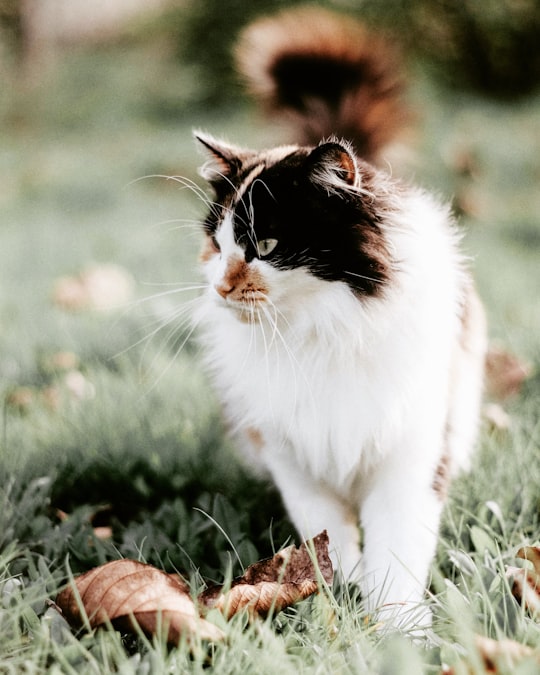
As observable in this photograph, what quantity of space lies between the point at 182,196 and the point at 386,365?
427 centimetres

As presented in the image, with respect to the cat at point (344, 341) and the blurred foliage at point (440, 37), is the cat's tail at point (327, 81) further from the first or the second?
the blurred foliage at point (440, 37)

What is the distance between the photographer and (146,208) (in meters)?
5.17

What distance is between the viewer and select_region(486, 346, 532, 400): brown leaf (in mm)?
2312

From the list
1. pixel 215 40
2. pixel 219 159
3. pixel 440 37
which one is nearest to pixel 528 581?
pixel 219 159

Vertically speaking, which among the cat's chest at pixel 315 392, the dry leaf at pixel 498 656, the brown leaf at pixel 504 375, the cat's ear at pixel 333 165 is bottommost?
the brown leaf at pixel 504 375

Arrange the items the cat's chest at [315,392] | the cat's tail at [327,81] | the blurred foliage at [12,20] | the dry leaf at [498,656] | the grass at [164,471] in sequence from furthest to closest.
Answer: the blurred foliage at [12,20] → the cat's tail at [327,81] → the cat's chest at [315,392] → the grass at [164,471] → the dry leaf at [498,656]

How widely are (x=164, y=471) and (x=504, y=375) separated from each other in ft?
3.86

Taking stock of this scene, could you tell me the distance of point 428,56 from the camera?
25.7ft

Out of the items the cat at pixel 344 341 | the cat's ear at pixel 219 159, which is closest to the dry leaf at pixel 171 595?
the cat at pixel 344 341

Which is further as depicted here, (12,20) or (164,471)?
(12,20)

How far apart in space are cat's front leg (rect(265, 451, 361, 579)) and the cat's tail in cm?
98

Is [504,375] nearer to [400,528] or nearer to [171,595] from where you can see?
[400,528]

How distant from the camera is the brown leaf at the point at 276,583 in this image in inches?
47.3

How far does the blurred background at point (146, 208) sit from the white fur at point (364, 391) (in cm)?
22
